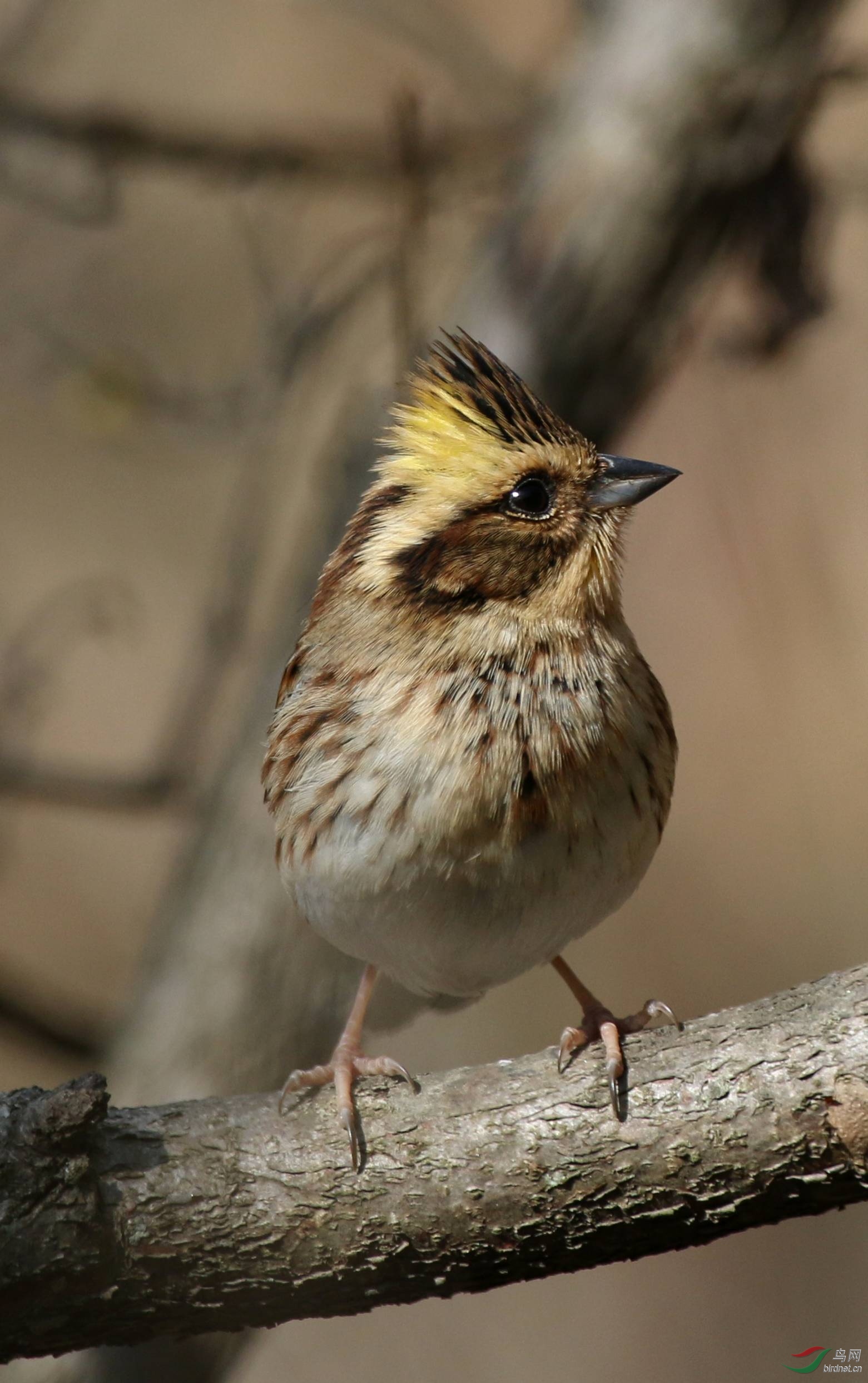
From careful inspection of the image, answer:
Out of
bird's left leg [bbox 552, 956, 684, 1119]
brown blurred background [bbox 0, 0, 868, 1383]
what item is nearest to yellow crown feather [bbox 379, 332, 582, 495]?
brown blurred background [bbox 0, 0, 868, 1383]

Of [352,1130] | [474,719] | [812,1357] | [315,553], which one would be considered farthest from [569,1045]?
[812,1357]

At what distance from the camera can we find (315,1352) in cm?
706

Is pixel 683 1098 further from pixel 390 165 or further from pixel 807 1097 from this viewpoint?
pixel 390 165

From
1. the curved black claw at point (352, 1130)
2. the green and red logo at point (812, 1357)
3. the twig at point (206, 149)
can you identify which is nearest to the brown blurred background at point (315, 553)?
the twig at point (206, 149)

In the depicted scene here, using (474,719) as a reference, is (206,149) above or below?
above

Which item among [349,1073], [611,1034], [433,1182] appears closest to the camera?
[433,1182]

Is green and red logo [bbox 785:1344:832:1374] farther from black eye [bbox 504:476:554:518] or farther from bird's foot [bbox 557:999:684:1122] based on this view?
black eye [bbox 504:476:554:518]

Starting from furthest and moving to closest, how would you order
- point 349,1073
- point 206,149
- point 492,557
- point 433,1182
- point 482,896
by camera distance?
point 206,149, point 492,557, point 349,1073, point 482,896, point 433,1182

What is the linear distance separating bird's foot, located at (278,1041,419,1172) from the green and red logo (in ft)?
6.80

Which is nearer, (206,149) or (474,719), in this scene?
(474,719)

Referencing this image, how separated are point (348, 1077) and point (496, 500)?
1.47 meters

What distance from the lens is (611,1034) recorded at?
10.9 feet

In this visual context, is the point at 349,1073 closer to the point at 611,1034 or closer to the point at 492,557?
the point at 611,1034

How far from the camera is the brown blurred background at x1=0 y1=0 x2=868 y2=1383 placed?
5.73 metres
